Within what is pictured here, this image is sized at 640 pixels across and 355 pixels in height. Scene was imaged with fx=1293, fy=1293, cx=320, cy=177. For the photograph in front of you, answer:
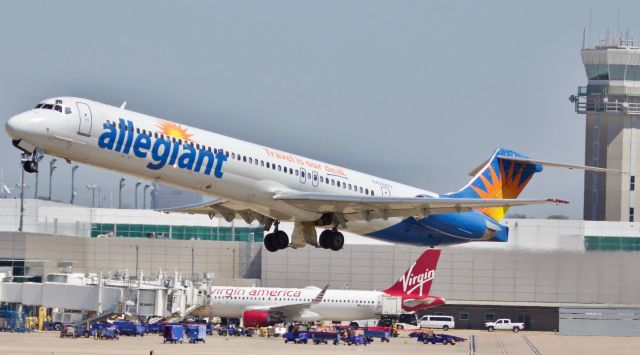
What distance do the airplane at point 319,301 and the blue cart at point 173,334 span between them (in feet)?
46.7

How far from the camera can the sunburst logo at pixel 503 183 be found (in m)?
78.5

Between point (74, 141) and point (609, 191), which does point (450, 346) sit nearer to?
point (74, 141)

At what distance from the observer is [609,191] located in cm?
16562

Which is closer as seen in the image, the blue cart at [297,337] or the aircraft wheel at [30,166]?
the aircraft wheel at [30,166]

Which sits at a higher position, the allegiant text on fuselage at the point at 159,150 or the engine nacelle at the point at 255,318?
the allegiant text on fuselage at the point at 159,150

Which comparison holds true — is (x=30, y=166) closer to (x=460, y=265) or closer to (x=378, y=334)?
(x=378, y=334)

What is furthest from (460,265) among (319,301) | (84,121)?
(84,121)

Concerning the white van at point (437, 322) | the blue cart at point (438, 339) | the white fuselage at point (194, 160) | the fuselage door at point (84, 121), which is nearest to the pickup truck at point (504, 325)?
the white van at point (437, 322)

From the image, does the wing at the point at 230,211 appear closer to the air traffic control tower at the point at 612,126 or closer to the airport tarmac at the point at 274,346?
the airport tarmac at the point at 274,346

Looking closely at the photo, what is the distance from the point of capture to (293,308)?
108188 millimetres

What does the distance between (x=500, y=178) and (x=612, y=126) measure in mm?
94198

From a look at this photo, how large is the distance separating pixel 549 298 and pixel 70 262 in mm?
45425

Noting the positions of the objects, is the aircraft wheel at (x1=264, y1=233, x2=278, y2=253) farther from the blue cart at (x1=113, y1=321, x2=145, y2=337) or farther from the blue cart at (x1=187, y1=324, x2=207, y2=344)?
the blue cart at (x1=113, y1=321, x2=145, y2=337)

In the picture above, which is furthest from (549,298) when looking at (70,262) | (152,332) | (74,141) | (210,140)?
(74,141)
